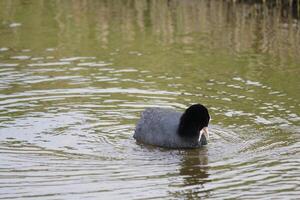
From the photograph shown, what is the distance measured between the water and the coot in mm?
131

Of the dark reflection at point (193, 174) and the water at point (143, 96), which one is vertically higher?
the water at point (143, 96)

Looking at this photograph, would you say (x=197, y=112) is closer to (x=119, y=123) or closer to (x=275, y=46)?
(x=119, y=123)

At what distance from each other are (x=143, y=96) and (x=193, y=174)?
10.5ft

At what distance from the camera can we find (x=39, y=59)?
14.7 m

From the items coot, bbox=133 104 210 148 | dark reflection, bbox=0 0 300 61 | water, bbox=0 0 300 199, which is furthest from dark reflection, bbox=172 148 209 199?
dark reflection, bbox=0 0 300 61

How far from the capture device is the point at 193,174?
931cm

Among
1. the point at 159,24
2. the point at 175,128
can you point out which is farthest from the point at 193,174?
the point at 159,24

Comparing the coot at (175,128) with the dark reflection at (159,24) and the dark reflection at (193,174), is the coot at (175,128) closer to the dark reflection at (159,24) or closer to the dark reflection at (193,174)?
the dark reflection at (193,174)

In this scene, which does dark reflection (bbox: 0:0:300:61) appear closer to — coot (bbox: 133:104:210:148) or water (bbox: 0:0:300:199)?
water (bbox: 0:0:300:199)

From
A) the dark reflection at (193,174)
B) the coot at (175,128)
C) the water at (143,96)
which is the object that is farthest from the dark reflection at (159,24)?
the dark reflection at (193,174)

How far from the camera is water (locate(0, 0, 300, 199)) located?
8.83m

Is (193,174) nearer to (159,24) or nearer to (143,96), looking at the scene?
(143,96)

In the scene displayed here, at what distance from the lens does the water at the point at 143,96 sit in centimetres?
883

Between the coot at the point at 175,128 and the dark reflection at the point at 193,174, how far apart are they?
0.49 feet
